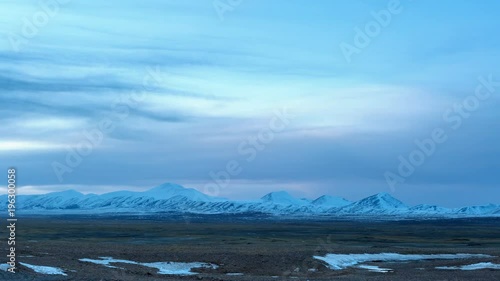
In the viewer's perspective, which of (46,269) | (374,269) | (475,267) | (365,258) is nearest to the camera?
(46,269)

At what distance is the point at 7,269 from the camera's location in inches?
1202

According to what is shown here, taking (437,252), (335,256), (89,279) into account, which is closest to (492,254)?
(437,252)

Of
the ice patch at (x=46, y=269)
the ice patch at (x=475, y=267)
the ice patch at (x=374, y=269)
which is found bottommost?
the ice patch at (x=374, y=269)

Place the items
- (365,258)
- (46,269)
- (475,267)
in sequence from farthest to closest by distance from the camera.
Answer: (365,258) → (475,267) → (46,269)

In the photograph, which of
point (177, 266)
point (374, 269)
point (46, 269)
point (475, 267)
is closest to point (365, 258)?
point (374, 269)

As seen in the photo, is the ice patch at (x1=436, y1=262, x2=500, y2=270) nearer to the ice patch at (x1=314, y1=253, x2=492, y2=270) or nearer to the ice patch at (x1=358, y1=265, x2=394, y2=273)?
the ice patch at (x1=358, y1=265, x2=394, y2=273)

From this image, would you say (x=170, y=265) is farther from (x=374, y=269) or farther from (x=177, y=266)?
(x=374, y=269)

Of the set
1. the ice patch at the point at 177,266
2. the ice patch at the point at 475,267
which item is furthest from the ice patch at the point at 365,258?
the ice patch at the point at 177,266

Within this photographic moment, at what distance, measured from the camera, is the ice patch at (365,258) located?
153 feet

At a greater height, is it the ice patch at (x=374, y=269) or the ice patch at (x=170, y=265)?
the ice patch at (x=170, y=265)

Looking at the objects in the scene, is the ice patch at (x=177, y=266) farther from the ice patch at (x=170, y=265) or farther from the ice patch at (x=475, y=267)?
the ice patch at (x=475, y=267)

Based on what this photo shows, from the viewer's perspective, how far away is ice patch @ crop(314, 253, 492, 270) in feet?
153

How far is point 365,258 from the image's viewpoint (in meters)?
50.9

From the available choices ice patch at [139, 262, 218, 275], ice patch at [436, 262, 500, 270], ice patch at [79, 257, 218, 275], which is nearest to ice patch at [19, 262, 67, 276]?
ice patch at [79, 257, 218, 275]
